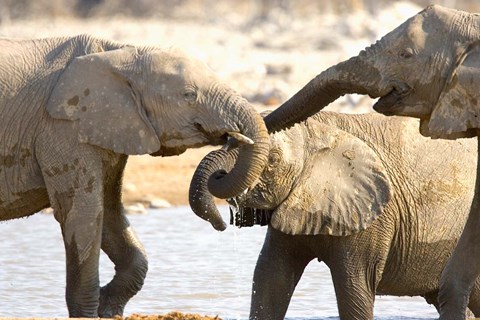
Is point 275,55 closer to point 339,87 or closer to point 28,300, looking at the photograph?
point 28,300

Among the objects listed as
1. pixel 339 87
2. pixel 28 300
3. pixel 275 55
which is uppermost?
pixel 275 55

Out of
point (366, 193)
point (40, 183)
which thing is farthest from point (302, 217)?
point (40, 183)

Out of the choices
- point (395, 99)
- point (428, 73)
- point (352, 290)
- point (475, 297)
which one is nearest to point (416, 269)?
point (475, 297)

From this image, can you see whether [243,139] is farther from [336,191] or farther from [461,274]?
[461,274]

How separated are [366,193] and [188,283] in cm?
295

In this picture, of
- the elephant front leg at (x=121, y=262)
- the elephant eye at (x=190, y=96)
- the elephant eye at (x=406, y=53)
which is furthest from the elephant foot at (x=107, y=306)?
the elephant eye at (x=406, y=53)

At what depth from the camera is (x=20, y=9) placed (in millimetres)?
31922

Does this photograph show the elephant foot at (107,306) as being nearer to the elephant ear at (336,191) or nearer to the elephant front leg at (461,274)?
the elephant ear at (336,191)

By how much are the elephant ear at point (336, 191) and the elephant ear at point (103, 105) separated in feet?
2.80

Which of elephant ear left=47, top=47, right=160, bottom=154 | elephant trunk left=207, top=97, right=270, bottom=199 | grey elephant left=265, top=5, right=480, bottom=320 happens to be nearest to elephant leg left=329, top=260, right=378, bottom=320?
grey elephant left=265, top=5, right=480, bottom=320

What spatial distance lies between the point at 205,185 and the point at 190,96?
464mm

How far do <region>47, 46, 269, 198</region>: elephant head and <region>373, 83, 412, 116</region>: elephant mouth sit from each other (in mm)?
583

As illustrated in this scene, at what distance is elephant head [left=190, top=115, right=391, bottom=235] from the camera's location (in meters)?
7.81

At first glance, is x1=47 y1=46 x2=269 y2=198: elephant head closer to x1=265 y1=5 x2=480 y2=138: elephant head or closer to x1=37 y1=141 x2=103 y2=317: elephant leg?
x1=37 y1=141 x2=103 y2=317: elephant leg
